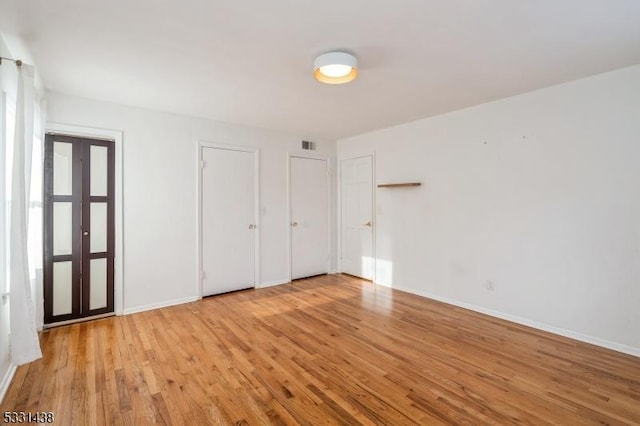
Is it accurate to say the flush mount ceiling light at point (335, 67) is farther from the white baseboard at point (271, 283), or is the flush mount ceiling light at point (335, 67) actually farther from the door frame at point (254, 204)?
the white baseboard at point (271, 283)

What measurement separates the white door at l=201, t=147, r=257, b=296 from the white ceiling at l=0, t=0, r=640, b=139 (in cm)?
108

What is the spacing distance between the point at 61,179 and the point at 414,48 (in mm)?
3764

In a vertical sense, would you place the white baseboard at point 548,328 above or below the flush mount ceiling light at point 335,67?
below

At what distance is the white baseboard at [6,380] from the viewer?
2046 mm

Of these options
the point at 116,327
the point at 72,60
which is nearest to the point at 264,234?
the point at 116,327

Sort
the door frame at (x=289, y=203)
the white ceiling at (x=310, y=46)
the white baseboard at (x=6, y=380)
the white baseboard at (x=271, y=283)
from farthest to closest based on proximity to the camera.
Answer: the door frame at (x=289, y=203), the white baseboard at (x=271, y=283), the white baseboard at (x=6, y=380), the white ceiling at (x=310, y=46)

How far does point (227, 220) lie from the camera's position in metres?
4.40

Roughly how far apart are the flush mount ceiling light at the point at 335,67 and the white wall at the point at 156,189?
7.62ft

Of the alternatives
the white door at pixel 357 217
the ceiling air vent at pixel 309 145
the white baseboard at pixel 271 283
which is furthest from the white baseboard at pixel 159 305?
the ceiling air vent at pixel 309 145

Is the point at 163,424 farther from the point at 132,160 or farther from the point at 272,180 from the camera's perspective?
the point at 272,180

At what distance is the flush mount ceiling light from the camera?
2328mm

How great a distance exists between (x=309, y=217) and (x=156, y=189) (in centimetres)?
244

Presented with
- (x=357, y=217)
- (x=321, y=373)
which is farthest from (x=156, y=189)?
(x=357, y=217)

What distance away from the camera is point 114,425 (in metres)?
1.80
